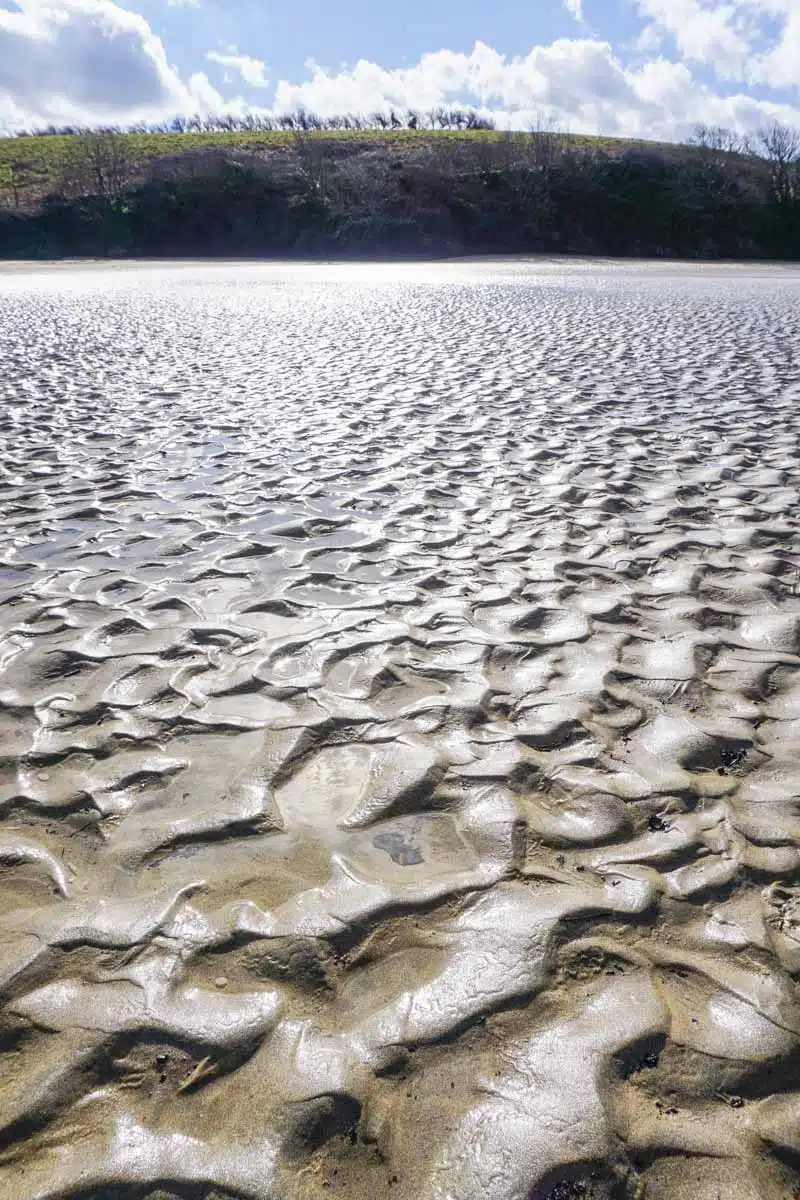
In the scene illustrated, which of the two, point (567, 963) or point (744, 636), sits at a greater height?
point (744, 636)

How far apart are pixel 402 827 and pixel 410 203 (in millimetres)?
52144

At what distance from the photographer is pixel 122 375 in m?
10.7

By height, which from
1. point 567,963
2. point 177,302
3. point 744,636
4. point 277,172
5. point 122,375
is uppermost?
point 277,172

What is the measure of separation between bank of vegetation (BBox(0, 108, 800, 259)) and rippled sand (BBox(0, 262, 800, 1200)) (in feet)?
138

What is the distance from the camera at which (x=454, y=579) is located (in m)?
4.64

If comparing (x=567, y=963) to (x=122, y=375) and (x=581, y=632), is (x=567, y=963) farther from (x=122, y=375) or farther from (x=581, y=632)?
(x=122, y=375)

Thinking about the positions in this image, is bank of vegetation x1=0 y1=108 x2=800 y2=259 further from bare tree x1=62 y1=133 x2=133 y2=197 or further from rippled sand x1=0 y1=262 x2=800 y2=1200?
rippled sand x1=0 y1=262 x2=800 y2=1200

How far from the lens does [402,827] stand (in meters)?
2.84

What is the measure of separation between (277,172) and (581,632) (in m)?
55.3

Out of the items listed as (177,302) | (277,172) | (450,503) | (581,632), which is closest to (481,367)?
(450,503)

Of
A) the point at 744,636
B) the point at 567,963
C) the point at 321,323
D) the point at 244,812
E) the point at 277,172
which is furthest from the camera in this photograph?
the point at 277,172

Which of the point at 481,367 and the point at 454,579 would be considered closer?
the point at 454,579

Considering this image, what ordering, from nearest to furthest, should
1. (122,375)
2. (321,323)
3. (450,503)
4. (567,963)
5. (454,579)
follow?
(567,963) < (454,579) < (450,503) < (122,375) < (321,323)

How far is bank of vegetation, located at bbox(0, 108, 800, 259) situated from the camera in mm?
47344
